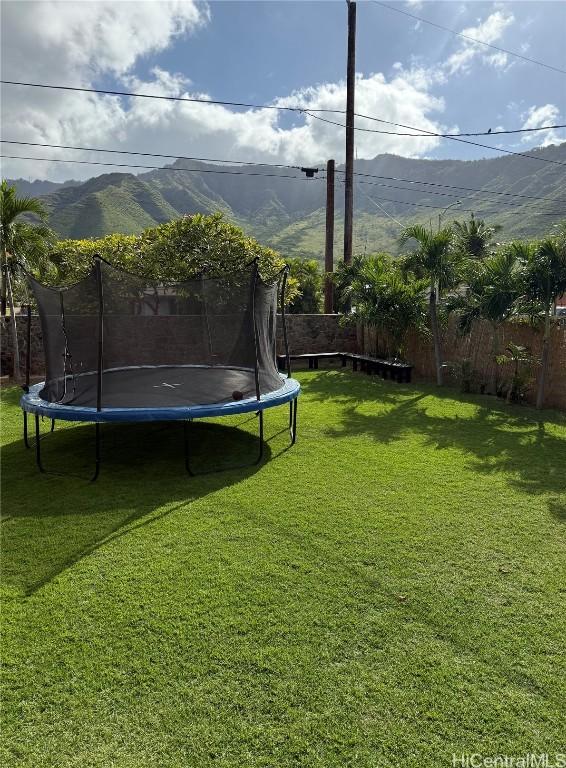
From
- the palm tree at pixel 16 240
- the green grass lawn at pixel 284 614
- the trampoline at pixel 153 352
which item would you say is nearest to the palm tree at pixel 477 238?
the palm tree at pixel 16 240

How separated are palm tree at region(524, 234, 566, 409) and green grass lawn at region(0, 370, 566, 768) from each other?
3171 mm

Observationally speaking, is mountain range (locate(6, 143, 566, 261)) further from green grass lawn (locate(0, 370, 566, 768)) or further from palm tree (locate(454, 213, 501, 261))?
green grass lawn (locate(0, 370, 566, 768))

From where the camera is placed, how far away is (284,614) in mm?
2492

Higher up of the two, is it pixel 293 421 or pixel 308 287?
pixel 308 287

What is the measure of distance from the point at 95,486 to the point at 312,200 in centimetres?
16505

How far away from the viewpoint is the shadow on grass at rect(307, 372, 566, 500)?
189 inches

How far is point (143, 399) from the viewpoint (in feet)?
16.0

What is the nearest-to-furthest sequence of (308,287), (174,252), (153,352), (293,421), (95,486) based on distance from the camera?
(95,486)
(293,421)
(153,352)
(174,252)
(308,287)

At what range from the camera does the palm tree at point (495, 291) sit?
24.7 ft

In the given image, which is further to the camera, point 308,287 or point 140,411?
point 308,287

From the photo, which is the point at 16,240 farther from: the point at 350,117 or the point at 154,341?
the point at 350,117

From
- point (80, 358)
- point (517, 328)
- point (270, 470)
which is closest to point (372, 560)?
point (270, 470)

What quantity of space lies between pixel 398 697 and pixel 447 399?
6869 mm

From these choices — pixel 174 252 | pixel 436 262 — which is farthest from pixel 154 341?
pixel 174 252
